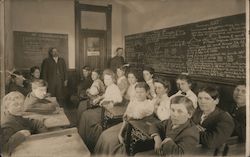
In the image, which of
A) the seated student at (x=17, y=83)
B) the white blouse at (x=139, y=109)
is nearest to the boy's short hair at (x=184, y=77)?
the white blouse at (x=139, y=109)

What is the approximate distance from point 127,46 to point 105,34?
0.73 feet

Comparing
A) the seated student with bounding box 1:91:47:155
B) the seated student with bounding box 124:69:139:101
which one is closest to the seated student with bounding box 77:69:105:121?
the seated student with bounding box 124:69:139:101

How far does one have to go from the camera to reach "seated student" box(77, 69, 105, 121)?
7.14 ft

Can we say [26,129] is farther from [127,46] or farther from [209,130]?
[209,130]

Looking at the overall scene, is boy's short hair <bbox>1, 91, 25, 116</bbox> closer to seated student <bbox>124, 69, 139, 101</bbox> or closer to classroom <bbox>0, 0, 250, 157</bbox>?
classroom <bbox>0, 0, 250, 157</bbox>

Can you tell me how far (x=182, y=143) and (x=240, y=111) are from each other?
22.9 inches

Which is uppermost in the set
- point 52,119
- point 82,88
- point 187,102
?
point 82,88

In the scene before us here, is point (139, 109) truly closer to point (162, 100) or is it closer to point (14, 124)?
point (162, 100)

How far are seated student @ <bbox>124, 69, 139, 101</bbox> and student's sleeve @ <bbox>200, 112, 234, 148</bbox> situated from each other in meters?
0.69

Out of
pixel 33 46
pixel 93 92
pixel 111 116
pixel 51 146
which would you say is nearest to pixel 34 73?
pixel 33 46

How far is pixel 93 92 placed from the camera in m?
2.19

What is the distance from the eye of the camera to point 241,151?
2.19 meters

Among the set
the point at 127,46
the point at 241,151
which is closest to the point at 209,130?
the point at 241,151

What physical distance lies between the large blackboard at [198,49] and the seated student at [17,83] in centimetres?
93
